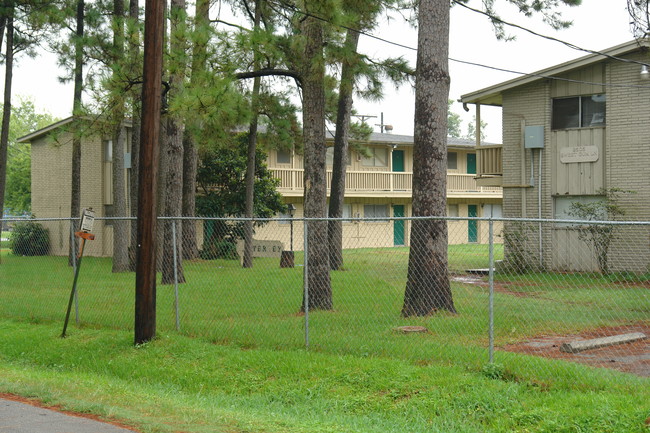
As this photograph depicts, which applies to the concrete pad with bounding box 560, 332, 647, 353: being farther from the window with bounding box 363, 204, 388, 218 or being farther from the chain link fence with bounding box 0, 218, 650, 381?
the window with bounding box 363, 204, 388, 218

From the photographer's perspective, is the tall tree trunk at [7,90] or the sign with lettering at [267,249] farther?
the tall tree trunk at [7,90]

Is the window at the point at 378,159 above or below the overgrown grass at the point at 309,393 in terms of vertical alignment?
above

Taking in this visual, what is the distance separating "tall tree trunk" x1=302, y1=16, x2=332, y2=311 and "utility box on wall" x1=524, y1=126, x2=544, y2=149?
11592 mm

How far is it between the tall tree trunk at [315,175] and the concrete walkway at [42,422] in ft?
21.0

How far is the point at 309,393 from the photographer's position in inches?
345

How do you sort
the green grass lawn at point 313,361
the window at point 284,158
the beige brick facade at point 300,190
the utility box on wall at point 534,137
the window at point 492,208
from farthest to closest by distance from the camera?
the window at point 492,208
the window at point 284,158
the beige brick facade at point 300,190
the utility box on wall at point 534,137
the green grass lawn at point 313,361

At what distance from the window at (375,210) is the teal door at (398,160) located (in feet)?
6.92

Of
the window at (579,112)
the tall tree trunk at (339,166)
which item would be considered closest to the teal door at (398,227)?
the tall tree trunk at (339,166)

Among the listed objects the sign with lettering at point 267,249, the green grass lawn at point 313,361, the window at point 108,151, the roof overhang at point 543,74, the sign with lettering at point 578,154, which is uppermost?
the roof overhang at point 543,74

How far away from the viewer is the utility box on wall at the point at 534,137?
2419 cm

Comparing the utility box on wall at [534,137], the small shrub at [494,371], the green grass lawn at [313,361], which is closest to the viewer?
the green grass lawn at [313,361]

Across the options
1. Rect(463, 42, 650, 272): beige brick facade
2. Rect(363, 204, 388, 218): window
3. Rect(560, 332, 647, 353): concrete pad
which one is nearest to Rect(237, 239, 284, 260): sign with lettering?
Rect(463, 42, 650, 272): beige brick facade

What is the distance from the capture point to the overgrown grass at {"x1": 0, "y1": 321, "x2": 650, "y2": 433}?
287 inches

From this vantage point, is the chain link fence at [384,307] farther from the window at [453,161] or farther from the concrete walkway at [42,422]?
the window at [453,161]
